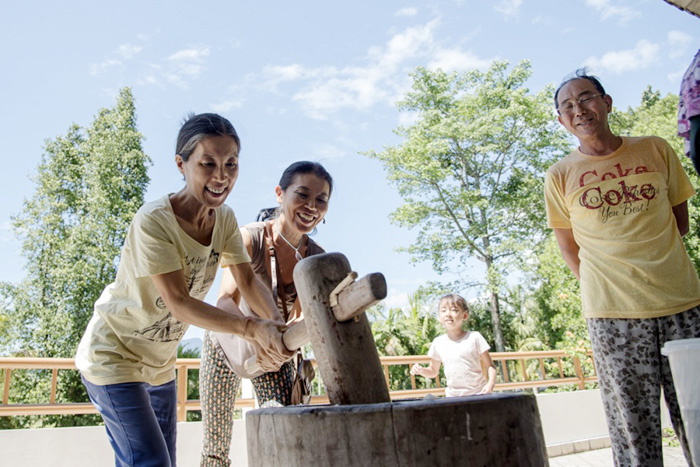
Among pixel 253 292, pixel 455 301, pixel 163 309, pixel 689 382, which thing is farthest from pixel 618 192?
pixel 455 301

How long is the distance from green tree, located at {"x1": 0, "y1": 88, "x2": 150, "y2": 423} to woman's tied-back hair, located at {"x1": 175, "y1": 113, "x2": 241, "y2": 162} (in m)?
19.3

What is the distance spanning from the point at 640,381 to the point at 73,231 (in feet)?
78.0

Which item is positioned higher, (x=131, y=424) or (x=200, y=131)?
(x=200, y=131)

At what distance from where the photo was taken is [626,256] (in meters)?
2.15

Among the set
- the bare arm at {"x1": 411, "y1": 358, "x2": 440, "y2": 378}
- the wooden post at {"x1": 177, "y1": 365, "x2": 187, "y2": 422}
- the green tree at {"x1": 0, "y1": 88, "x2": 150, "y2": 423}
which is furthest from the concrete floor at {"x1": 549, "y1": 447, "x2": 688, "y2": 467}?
the green tree at {"x1": 0, "y1": 88, "x2": 150, "y2": 423}

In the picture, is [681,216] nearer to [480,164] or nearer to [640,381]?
[640,381]

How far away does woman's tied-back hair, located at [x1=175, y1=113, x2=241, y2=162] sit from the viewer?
190cm

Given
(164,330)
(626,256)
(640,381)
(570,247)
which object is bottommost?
(640,381)

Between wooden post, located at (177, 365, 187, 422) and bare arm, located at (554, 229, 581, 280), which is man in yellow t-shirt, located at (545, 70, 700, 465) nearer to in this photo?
bare arm, located at (554, 229, 581, 280)

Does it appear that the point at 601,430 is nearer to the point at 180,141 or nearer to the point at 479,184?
the point at 180,141

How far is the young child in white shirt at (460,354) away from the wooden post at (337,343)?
322 cm

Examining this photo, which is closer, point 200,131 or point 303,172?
point 200,131

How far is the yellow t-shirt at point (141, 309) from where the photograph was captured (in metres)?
1.76

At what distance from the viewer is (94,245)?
71.6 feet
